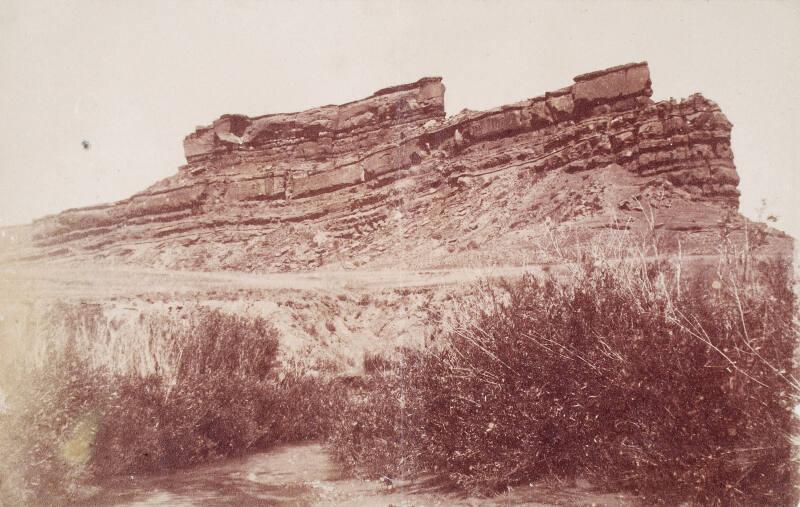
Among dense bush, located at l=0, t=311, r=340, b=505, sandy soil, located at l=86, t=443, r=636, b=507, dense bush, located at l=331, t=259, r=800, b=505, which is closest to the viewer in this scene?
dense bush, located at l=331, t=259, r=800, b=505

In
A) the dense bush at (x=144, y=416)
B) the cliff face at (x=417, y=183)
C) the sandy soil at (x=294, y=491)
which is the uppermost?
the cliff face at (x=417, y=183)

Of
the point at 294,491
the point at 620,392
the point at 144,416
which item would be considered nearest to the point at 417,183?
the point at 144,416

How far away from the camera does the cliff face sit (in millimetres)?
31406

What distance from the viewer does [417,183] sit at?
1630 inches

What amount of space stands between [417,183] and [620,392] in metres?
37.2

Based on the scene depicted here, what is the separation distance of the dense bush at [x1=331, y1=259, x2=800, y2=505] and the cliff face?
18.6m

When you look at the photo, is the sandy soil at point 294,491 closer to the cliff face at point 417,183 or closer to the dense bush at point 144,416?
the dense bush at point 144,416

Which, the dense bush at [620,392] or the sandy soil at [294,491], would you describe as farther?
the sandy soil at [294,491]

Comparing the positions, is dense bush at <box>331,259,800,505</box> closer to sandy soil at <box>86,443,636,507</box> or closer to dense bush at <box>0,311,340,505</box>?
sandy soil at <box>86,443,636,507</box>

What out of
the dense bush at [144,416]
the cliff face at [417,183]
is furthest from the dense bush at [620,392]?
the cliff face at [417,183]

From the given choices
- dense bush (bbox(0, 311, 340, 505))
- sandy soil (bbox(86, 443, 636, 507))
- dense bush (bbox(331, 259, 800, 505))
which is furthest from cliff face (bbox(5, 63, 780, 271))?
sandy soil (bbox(86, 443, 636, 507))

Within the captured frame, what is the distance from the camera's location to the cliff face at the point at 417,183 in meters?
31.4

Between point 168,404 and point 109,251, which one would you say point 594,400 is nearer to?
Result: point 168,404

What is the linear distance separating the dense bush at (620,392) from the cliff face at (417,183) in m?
18.6
